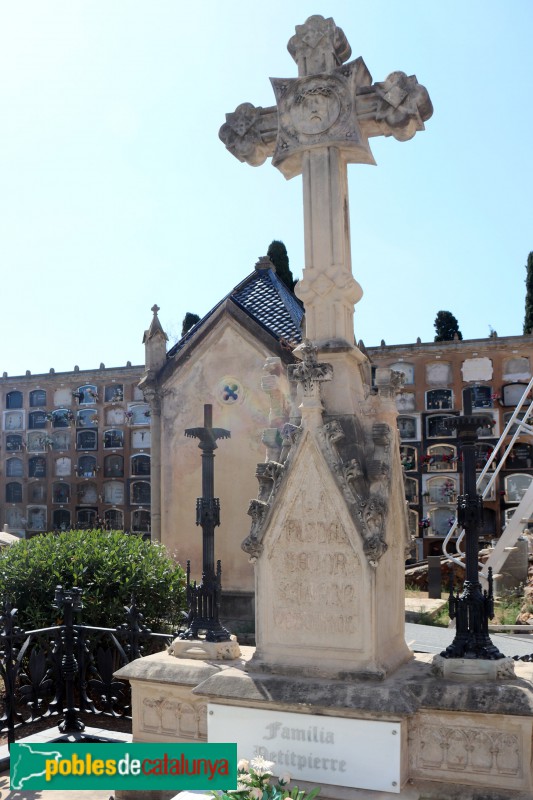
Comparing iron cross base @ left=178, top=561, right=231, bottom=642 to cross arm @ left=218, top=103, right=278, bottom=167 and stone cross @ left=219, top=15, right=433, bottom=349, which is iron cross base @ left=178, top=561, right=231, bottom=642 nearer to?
stone cross @ left=219, top=15, right=433, bottom=349

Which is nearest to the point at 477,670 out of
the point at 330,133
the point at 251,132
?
the point at 330,133

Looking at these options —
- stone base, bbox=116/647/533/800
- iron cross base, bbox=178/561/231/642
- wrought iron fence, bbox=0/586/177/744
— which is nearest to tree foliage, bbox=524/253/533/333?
wrought iron fence, bbox=0/586/177/744

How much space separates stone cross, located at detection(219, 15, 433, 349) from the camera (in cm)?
549

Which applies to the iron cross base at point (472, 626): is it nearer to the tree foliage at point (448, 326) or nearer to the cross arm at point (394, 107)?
the cross arm at point (394, 107)

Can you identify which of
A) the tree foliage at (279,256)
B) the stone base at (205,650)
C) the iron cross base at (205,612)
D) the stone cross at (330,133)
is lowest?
the stone base at (205,650)

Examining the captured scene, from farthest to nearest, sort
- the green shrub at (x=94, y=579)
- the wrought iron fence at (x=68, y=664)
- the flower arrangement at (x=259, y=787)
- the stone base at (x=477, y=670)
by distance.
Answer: the green shrub at (x=94, y=579)
the wrought iron fence at (x=68, y=664)
the stone base at (x=477, y=670)
the flower arrangement at (x=259, y=787)

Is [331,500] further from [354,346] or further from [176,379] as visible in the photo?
[176,379]

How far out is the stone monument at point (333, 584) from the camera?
4562 millimetres

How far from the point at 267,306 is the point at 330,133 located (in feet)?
36.6

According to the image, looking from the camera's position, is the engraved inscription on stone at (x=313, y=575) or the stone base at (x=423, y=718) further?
the engraved inscription on stone at (x=313, y=575)

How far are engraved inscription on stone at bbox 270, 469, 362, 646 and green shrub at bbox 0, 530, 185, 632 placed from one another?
5.42 meters

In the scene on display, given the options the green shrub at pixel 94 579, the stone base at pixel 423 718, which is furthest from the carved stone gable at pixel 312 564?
the green shrub at pixel 94 579

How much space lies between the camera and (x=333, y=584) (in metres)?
4.97

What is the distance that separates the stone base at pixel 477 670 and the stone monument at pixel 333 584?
2 centimetres
